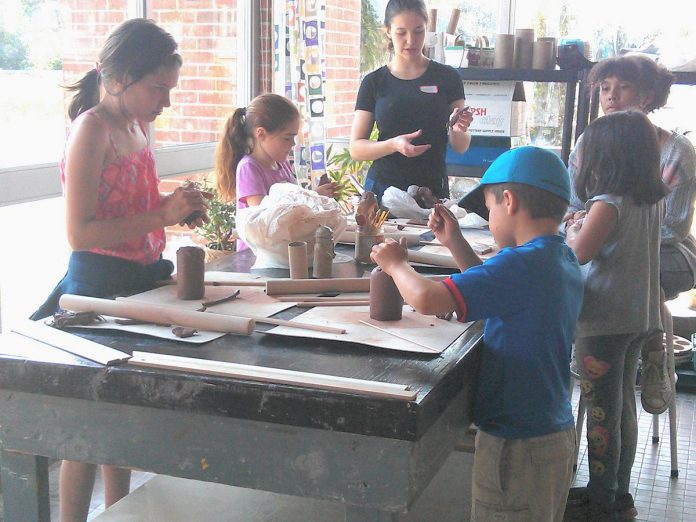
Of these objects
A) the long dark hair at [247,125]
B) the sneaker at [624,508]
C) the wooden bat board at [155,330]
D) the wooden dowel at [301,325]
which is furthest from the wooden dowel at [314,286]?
the sneaker at [624,508]

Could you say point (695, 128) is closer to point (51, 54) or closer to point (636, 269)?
point (636, 269)

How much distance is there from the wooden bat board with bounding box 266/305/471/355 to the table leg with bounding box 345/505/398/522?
0.32 metres

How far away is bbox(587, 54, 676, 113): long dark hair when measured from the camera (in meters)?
2.79

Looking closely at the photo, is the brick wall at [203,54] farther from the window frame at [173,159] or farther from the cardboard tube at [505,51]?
the cardboard tube at [505,51]

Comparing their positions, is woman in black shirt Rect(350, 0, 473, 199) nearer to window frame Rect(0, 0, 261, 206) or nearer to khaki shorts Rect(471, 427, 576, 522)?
window frame Rect(0, 0, 261, 206)

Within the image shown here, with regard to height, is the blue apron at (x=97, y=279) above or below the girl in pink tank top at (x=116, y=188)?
below

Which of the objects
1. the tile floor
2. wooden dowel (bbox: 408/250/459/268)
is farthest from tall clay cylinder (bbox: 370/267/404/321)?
the tile floor

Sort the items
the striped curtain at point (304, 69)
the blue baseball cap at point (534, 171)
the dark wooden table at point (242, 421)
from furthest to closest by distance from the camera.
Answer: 1. the striped curtain at point (304, 69)
2. the blue baseball cap at point (534, 171)
3. the dark wooden table at point (242, 421)

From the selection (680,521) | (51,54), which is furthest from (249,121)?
(680,521)

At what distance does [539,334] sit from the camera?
5.31ft

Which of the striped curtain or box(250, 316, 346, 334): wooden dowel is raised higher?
the striped curtain

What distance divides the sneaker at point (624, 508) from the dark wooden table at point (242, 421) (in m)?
1.27

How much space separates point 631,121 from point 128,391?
1.62m

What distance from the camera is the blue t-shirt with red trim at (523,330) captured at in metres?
1.56
